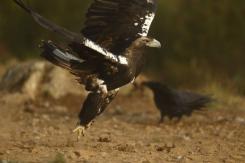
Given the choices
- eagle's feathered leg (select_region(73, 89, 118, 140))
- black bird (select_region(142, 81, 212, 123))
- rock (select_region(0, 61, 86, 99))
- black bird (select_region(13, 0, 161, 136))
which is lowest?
rock (select_region(0, 61, 86, 99))

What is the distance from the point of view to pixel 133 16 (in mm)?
9812

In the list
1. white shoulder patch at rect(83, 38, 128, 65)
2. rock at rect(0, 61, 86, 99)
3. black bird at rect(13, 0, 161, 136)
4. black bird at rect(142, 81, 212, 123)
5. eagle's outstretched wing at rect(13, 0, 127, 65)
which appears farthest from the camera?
rock at rect(0, 61, 86, 99)

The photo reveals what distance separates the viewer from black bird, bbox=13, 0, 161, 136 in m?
8.45

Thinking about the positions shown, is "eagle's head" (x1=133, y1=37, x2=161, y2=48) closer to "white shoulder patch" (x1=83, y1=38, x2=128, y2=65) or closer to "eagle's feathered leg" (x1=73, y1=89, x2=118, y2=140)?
"white shoulder patch" (x1=83, y1=38, x2=128, y2=65)

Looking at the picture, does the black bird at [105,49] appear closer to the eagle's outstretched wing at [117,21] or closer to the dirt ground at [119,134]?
the eagle's outstretched wing at [117,21]

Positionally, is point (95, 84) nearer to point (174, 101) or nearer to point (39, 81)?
point (174, 101)

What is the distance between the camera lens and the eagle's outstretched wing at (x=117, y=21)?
31.2 ft

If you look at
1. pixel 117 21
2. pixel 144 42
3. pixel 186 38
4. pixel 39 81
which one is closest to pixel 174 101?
pixel 117 21

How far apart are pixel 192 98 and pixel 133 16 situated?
2.69m

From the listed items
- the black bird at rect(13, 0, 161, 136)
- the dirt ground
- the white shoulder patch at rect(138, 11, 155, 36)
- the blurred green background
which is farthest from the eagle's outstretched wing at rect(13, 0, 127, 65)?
the blurred green background

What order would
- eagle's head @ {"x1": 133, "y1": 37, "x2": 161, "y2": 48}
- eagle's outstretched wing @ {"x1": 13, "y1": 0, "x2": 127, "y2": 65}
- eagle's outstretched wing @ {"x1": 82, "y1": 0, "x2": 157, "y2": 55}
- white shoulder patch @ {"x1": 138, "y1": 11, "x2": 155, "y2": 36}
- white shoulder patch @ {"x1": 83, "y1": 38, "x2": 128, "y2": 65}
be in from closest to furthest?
eagle's outstretched wing @ {"x1": 13, "y1": 0, "x2": 127, "y2": 65} → white shoulder patch @ {"x1": 83, "y1": 38, "x2": 128, "y2": 65} → eagle's head @ {"x1": 133, "y1": 37, "x2": 161, "y2": 48} → eagle's outstretched wing @ {"x1": 82, "y1": 0, "x2": 157, "y2": 55} → white shoulder patch @ {"x1": 138, "y1": 11, "x2": 155, "y2": 36}

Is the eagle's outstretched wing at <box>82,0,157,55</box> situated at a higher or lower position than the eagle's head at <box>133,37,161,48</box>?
higher

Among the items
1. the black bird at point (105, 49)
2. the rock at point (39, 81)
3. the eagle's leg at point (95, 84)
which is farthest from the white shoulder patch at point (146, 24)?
the rock at point (39, 81)

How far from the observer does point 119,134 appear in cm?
1068
